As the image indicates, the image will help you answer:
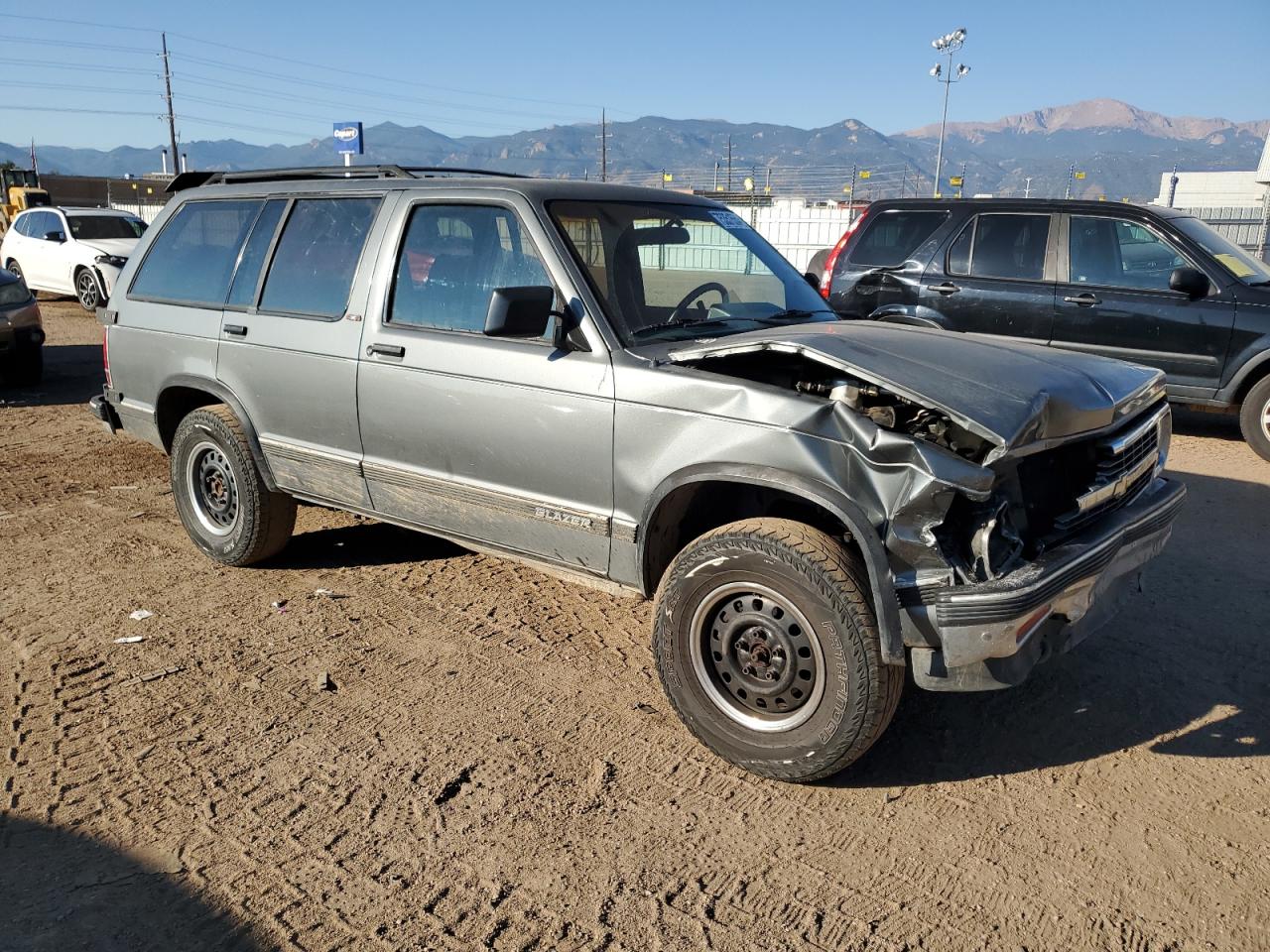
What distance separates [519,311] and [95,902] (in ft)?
7.33

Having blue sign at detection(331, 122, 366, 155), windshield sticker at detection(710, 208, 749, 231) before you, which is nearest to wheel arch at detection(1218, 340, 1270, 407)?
windshield sticker at detection(710, 208, 749, 231)

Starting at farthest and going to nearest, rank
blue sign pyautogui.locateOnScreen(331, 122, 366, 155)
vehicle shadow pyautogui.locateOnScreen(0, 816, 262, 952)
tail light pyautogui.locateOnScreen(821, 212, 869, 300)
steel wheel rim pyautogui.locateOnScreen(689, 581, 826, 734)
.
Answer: blue sign pyautogui.locateOnScreen(331, 122, 366, 155) < tail light pyautogui.locateOnScreen(821, 212, 869, 300) < steel wheel rim pyautogui.locateOnScreen(689, 581, 826, 734) < vehicle shadow pyautogui.locateOnScreen(0, 816, 262, 952)

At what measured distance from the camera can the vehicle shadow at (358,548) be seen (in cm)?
532

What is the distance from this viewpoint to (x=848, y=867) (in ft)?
9.25

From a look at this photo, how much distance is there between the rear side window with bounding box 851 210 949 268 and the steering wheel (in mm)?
5140

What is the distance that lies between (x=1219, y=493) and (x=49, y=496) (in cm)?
817

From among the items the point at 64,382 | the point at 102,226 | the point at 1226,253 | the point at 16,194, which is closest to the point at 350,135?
the point at 16,194

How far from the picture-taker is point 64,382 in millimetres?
10758

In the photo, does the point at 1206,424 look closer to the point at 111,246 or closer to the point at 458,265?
the point at 458,265

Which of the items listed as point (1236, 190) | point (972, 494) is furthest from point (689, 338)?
point (1236, 190)

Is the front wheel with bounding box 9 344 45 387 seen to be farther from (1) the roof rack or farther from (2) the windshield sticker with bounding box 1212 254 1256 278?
(2) the windshield sticker with bounding box 1212 254 1256 278

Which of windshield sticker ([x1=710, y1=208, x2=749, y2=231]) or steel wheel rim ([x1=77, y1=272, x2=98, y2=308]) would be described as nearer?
windshield sticker ([x1=710, y1=208, x2=749, y2=231])

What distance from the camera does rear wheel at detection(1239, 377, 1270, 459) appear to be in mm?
7590

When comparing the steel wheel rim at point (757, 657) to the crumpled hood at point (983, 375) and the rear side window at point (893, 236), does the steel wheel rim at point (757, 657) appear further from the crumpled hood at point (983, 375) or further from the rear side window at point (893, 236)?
the rear side window at point (893, 236)
